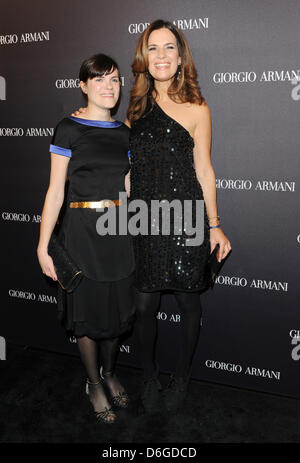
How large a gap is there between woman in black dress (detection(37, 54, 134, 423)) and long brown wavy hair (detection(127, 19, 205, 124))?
0.14 m

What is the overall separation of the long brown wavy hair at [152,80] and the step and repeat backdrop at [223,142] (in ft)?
1.06

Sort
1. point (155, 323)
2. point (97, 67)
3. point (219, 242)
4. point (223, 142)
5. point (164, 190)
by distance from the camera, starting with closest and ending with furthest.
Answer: point (97, 67) < point (164, 190) < point (219, 242) < point (155, 323) < point (223, 142)

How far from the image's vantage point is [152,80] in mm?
2160

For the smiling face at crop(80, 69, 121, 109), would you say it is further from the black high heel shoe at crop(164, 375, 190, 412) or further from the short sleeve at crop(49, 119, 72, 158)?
the black high heel shoe at crop(164, 375, 190, 412)

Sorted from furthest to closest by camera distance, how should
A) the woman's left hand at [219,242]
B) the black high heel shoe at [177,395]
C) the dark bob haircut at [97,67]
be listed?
the black high heel shoe at [177,395] → the woman's left hand at [219,242] → the dark bob haircut at [97,67]

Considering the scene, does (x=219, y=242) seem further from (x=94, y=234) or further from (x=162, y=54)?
(x=162, y=54)

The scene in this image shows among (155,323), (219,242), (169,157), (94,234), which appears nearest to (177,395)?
(155,323)

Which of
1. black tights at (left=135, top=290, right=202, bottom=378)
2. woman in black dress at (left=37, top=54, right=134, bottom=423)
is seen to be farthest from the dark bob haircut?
black tights at (left=135, top=290, right=202, bottom=378)

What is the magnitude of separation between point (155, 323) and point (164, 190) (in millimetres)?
748

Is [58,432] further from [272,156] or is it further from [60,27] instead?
[60,27]

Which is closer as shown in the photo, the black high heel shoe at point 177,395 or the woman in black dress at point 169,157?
the woman in black dress at point 169,157

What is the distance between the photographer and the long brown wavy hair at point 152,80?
198 cm

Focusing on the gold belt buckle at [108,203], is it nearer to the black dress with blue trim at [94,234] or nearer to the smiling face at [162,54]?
the black dress with blue trim at [94,234]

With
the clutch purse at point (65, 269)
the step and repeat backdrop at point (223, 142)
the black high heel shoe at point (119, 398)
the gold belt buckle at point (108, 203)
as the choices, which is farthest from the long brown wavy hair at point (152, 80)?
the black high heel shoe at point (119, 398)
